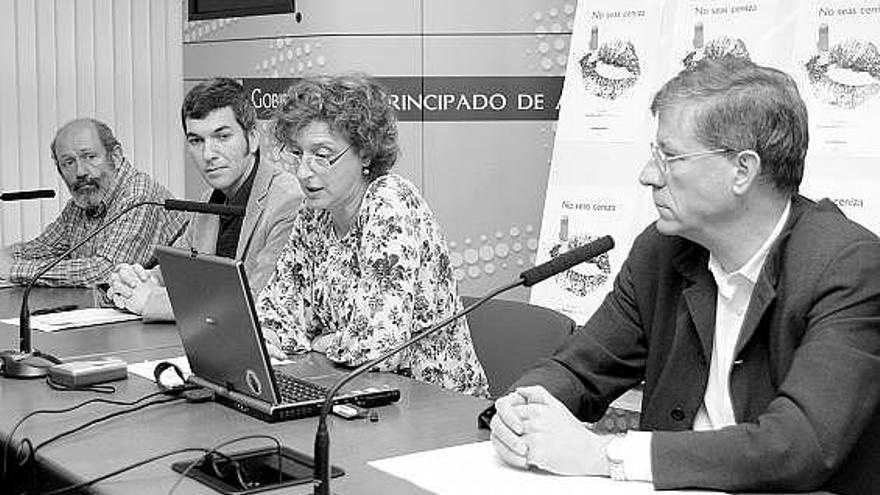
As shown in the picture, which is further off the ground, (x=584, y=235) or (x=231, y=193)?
(x=231, y=193)

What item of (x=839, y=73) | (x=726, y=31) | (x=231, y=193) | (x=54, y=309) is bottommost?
(x=54, y=309)

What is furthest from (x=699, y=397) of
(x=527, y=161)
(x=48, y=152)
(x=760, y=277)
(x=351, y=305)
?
(x=48, y=152)

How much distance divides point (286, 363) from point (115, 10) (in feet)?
10.8

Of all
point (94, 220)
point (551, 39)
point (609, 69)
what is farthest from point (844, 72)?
point (94, 220)

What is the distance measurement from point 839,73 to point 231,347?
1776 mm

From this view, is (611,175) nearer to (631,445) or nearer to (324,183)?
(324,183)

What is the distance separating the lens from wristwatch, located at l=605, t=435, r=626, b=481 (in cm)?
177

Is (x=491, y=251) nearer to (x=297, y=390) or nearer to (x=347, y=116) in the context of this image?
(x=347, y=116)

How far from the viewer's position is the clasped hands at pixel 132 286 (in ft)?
10.9

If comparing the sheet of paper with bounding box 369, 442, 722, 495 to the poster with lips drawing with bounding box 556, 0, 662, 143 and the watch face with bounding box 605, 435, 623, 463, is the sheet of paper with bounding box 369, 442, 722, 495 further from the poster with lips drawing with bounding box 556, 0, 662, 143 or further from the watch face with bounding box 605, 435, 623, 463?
the poster with lips drawing with bounding box 556, 0, 662, 143

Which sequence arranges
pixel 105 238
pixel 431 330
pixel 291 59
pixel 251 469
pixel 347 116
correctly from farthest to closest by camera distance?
pixel 291 59 < pixel 105 238 < pixel 347 116 < pixel 251 469 < pixel 431 330

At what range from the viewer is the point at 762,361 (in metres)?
1.97

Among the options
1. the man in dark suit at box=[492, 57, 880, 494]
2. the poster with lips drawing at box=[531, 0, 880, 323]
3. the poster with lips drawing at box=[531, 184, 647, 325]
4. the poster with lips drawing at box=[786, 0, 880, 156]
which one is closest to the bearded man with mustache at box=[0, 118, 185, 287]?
the poster with lips drawing at box=[531, 184, 647, 325]

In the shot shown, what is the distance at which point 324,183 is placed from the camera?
110 inches
